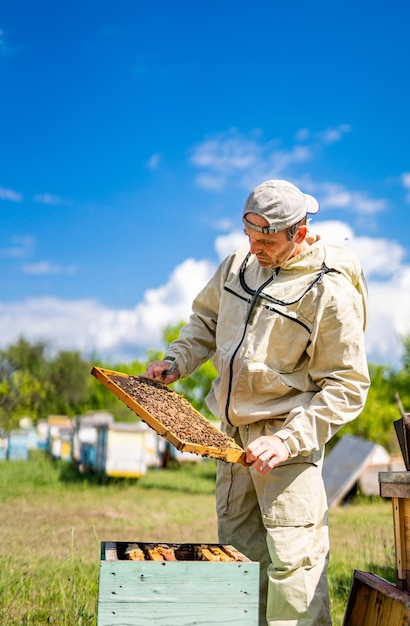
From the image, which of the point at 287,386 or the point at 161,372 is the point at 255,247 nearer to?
the point at 287,386

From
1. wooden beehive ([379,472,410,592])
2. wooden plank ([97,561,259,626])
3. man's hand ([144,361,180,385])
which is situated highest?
man's hand ([144,361,180,385])

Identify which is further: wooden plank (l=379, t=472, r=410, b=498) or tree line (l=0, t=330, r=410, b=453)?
tree line (l=0, t=330, r=410, b=453)

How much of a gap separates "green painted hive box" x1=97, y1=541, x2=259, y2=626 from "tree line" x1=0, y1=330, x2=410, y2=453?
12.2 m

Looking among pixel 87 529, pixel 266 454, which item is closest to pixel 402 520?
pixel 266 454

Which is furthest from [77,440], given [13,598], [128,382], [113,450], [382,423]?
[128,382]

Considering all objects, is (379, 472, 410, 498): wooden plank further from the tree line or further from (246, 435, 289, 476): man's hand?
A: the tree line

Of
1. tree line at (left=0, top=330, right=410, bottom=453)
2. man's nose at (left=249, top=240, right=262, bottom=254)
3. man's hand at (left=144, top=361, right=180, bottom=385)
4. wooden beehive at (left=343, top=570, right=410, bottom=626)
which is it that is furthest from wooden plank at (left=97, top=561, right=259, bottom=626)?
tree line at (left=0, top=330, right=410, bottom=453)

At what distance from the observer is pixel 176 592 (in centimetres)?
215

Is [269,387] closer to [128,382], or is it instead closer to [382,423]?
[128,382]

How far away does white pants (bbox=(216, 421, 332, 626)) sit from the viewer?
8.46ft

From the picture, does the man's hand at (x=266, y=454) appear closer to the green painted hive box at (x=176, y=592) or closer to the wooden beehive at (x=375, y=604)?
the green painted hive box at (x=176, y=592)

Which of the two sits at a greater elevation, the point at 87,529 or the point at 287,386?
the point at 287,386

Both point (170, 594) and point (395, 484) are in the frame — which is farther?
point (395, 484)

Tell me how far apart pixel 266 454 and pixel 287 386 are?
0.40 metres
